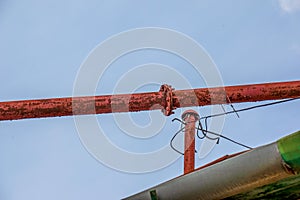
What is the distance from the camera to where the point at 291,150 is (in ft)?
5.72

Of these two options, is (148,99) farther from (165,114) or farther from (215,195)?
(215,195)

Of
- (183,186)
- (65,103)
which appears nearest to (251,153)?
(183,186)

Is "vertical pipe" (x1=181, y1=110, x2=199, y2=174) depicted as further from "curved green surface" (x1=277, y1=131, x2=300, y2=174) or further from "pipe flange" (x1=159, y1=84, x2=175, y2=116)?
"curved green surface" (x1=277, y1=131, x2=300, y2=174)

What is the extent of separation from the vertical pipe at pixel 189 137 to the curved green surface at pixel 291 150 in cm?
391

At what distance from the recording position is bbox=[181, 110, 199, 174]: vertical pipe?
584 centimetres

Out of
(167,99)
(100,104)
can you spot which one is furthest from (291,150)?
(100,104)

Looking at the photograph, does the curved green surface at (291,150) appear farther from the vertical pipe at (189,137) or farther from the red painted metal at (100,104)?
the vertical pipe at (189,137)

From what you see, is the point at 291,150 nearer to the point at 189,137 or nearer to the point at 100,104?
the point at 100,104

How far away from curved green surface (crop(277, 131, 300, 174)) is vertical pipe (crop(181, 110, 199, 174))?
3914mm

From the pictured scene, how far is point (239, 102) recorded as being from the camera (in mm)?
5711

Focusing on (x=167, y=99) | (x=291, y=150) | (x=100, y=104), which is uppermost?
(x=100, y=104)

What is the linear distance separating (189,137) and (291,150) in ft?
15.0

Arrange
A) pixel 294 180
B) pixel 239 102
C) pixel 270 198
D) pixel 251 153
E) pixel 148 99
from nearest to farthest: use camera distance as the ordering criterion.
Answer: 1. pixel 251 153
2. pixel 294 180
3. pixel 270 198
4. pixel 148 99
5. pixel 239 102

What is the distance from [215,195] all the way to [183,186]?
0.18 meters
